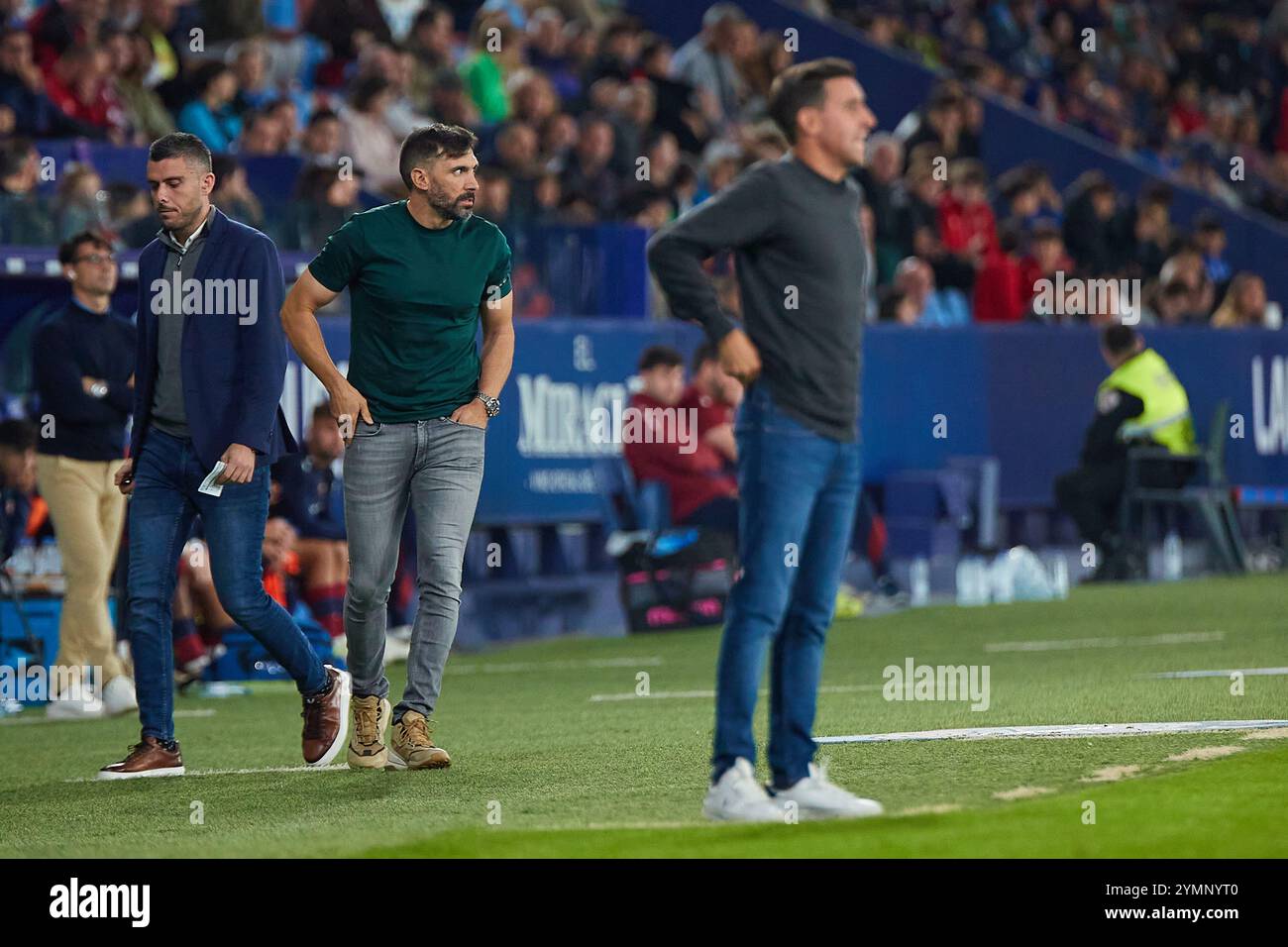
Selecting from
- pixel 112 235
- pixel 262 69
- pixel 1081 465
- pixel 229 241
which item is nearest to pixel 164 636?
pixel 229 241

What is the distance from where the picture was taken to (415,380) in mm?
8594

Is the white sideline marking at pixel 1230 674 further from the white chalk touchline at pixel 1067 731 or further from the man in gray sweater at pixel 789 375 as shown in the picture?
the man in gray sweater at pixel 789 375

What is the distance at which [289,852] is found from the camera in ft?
22.0

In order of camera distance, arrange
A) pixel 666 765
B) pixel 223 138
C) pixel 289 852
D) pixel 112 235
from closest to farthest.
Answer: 1. pixel 289 852
2. pixel 666 765
3. pixel 112 235
4. pixel 223 138

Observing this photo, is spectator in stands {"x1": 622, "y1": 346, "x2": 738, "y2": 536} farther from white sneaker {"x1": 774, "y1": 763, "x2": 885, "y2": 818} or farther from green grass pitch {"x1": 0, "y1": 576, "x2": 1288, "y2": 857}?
white sneaker {"x1": 774, "y1": 763, "x2": 885, "y2": 818}

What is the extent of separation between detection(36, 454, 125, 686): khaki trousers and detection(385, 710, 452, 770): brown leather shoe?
12.1ft

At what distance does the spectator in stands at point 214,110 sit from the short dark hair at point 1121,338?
22.8 feet

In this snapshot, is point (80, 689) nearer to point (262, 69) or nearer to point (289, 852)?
point (289, 852)

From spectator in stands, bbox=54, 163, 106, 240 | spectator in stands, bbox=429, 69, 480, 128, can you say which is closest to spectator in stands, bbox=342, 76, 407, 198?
spectator in stands, bbox=429, 69, 480, 128

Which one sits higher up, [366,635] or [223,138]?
[223,138]

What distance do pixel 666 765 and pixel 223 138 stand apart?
9602mm

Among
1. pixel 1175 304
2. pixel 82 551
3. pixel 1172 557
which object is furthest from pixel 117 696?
pixel 1175 304

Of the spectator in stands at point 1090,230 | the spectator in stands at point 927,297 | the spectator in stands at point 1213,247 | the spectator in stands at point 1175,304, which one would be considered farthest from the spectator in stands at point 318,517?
the spectator in stands at point 1213,247

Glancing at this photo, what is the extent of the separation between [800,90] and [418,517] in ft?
8.37
